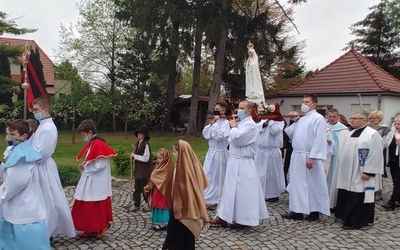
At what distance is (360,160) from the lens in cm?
626

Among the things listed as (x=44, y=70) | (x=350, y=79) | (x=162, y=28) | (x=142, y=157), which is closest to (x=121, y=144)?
(x=162, y=28)

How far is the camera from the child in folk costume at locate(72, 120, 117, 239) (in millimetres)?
5180

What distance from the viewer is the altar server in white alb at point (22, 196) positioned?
3.88 m

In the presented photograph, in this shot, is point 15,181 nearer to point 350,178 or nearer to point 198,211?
point 198,211

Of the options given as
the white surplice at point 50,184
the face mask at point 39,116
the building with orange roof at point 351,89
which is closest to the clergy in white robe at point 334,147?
the white surplice at point 50,184

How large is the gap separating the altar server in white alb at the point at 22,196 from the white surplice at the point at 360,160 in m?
4.84

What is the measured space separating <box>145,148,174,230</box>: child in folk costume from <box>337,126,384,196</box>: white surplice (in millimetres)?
3187

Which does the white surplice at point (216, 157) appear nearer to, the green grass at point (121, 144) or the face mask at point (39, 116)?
the face mask at point (39, 116)

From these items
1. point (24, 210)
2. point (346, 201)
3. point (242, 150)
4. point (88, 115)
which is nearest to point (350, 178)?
point (346, 201)

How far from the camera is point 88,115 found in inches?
1081

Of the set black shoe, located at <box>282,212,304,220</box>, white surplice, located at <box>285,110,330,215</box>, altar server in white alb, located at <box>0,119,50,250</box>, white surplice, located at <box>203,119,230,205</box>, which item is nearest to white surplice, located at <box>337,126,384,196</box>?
white surplice, located at <box>285,110,330,215</box>

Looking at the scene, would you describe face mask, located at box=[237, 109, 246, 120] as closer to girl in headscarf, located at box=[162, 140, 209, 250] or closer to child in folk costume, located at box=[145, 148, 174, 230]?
child in folk costume, located at box=[145, 148, 174, 230]

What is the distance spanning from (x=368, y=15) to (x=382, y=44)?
110 inches

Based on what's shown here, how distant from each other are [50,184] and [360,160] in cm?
485
